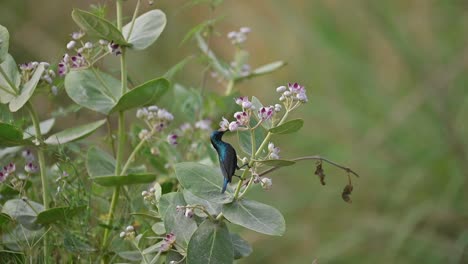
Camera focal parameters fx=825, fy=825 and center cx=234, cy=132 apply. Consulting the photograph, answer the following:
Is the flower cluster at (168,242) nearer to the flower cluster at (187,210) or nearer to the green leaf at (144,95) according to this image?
the flower cluster at (187,210)

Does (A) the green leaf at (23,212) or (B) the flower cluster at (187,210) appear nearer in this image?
(B) the flower cluster at (187,210)

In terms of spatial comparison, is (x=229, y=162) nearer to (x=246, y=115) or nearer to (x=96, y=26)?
(x=246, y=115)

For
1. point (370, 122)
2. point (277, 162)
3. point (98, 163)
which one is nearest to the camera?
point (277, 162)

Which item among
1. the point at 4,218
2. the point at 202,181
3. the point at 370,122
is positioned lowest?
the point at 370,122

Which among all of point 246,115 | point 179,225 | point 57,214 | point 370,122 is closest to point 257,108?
point 246,115

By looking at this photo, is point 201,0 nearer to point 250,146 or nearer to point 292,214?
point 250,146

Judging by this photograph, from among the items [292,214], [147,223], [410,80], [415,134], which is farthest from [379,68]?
[147,223]

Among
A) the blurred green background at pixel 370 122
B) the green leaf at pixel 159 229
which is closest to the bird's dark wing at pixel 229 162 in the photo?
the green leaf at pixel 159 229
